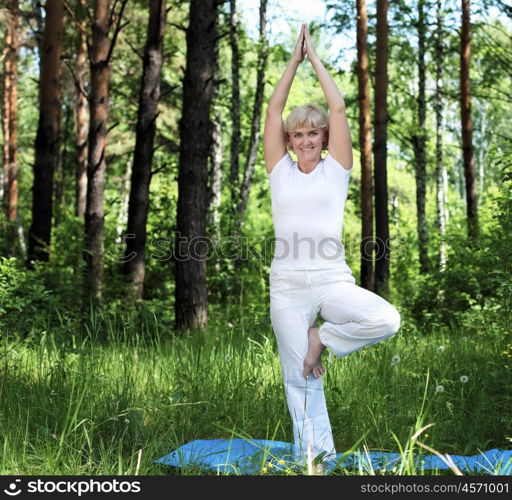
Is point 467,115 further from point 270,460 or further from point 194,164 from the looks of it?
point 270,460

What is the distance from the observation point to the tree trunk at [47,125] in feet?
38.2

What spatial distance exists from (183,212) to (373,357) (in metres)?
3.42

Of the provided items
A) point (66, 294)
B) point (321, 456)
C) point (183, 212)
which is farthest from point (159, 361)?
point (66, 294)

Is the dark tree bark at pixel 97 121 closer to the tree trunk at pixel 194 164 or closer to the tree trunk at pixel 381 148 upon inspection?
the tree trunk at pixel 194 164

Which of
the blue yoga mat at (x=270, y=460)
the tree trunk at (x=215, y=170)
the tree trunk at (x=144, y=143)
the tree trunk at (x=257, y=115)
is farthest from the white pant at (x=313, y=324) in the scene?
the tree trunk at (x=257, y=115)

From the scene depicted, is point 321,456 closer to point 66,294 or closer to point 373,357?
point 373,357

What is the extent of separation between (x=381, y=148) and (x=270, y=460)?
453 inches

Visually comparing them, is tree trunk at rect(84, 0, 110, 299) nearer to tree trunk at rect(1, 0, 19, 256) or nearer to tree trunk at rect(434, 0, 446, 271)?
tree trunk at rect(1, 0, 19, 256)

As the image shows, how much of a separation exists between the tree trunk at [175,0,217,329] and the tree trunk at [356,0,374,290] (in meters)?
6.91

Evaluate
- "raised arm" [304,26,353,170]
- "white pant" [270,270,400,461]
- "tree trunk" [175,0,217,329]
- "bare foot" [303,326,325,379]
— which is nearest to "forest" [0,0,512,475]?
"tree trunk" [175,0,217,329]

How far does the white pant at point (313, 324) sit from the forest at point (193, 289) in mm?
273

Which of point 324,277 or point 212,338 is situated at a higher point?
point 324,277

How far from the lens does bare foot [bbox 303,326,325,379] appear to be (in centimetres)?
412

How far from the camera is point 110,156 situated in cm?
2341
